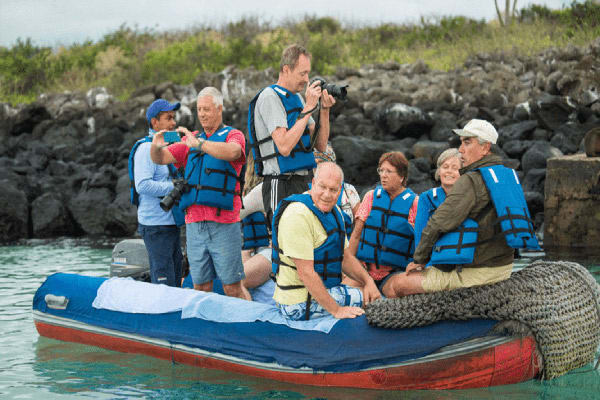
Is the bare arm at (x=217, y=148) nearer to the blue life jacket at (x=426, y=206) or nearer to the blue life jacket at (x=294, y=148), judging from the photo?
the blue life jacket at (x=294, y=148)

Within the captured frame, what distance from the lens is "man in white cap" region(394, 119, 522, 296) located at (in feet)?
13.6

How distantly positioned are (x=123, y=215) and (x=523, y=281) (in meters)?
10.3

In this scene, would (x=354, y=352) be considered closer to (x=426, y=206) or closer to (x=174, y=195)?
(x=426, y=206)

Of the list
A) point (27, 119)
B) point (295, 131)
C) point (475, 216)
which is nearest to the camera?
point (475, 216)

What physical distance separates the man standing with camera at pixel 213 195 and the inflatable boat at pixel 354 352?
0.84 feet

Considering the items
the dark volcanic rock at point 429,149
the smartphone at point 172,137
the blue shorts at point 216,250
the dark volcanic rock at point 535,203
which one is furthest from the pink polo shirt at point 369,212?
the dark volcanic rock at point 429,149

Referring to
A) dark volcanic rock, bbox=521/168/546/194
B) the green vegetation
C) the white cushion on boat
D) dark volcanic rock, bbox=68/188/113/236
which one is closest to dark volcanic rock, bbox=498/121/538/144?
dark volcanic rock, bbox=521/168/546/194

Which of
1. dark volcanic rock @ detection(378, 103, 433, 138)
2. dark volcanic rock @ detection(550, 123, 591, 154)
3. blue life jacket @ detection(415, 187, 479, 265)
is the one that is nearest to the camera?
blue life jacket @ detection(415, 187, 479, 265)

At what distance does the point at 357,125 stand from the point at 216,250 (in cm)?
1186

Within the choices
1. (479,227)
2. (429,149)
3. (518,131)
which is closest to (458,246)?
(479,227)

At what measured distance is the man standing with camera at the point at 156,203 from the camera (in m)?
5.40

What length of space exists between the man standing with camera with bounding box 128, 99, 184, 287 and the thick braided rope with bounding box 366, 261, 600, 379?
188 cm

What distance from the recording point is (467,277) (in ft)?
14.1

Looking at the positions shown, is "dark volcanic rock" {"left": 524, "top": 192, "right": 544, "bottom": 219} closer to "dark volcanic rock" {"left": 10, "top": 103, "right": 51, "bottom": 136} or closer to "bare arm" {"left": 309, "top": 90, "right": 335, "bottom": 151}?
"bare arm" {"left": 309, "top": 90, "right": 335, "bottom": 151}
